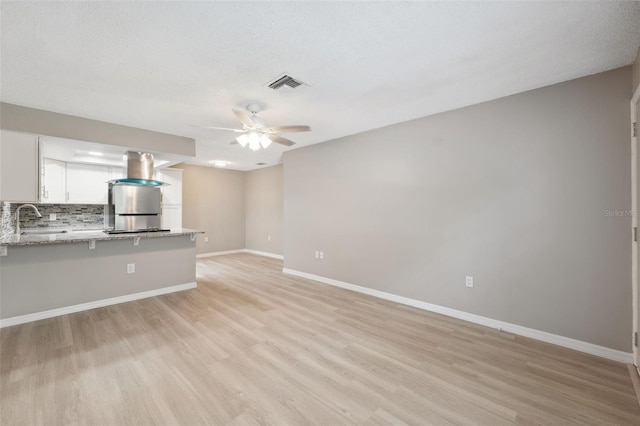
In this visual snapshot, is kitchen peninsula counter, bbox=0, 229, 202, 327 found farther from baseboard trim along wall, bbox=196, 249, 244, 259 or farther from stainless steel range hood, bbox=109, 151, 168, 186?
baseboard trim along wall, bbox=196, 249, 244, 259

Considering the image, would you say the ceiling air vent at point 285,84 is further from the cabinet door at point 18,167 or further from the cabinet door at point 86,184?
the cabinet door at point 86,184

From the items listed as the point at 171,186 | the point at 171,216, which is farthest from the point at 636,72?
the point at 171,216

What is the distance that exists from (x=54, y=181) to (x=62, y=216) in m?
0.72

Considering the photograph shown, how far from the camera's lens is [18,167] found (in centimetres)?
302

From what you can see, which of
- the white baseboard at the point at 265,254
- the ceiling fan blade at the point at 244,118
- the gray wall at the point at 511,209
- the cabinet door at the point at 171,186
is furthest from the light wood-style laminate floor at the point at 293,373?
the white baseboard at the point at 265,254

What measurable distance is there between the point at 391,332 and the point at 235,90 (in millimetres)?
3072

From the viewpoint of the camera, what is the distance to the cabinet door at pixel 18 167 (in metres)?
2.93

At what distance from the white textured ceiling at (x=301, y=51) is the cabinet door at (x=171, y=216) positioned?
3214mm

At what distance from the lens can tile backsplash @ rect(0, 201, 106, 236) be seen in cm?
420

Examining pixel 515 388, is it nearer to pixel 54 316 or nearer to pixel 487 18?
pixel 487 18

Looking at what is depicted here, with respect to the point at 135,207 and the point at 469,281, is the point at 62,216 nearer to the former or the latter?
the point at 135,207

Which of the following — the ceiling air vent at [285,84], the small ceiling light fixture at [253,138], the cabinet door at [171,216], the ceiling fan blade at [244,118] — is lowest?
the cabinet door at [171,216]

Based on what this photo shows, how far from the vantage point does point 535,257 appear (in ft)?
8.84

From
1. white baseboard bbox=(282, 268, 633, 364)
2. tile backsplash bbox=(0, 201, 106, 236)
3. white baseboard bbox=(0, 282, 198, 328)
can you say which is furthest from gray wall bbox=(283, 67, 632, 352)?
tile backsplash bbox=(0, 201, 106, 236)
